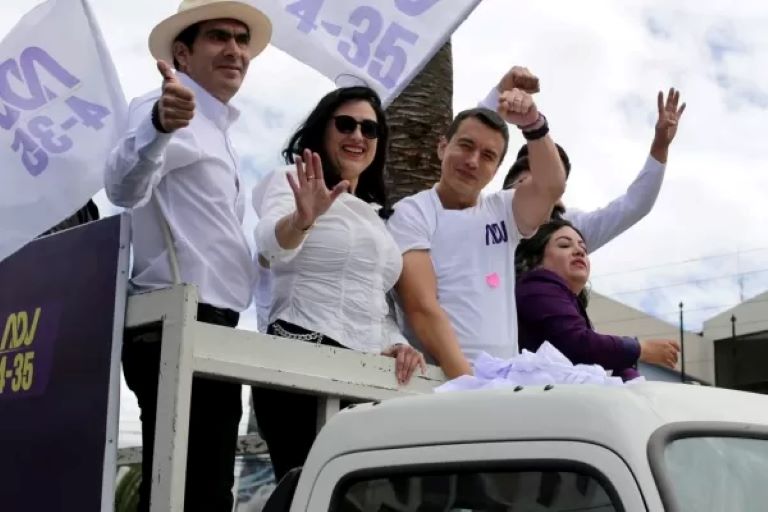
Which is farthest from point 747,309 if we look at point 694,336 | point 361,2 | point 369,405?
point 369,405

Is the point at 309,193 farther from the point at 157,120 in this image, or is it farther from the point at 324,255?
the point at 157,120

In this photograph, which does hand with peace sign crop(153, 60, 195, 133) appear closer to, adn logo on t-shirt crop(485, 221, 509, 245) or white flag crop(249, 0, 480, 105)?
adn logo on t-shirt crop(485, 221, 509, 245)

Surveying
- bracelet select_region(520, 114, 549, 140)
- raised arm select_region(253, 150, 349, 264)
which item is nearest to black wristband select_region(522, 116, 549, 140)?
bracelet select_region(520, 114, 549, 140)

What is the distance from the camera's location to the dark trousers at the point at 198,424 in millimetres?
2746

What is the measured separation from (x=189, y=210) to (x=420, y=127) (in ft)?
9.25

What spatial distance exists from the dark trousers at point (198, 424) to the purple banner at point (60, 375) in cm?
8

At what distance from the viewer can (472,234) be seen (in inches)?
146

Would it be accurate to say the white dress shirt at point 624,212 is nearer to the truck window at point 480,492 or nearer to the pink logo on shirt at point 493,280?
the pink logo on shirt at point 493,280

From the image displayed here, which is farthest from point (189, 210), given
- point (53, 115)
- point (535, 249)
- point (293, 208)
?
point (535, 249)

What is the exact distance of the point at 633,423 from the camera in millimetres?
2072

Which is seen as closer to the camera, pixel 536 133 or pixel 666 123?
pixel 536 133

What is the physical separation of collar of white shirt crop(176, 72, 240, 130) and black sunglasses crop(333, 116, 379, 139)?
1.00 ft

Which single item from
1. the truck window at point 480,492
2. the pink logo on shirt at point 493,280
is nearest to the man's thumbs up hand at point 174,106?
the truck window at point 480,492

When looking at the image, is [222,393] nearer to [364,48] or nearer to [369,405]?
[369,405]
